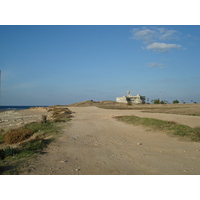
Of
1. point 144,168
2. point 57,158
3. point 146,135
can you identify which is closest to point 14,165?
point 57,158

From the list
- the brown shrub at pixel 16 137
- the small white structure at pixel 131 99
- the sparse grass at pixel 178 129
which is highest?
the small white structure at pixel 131 99

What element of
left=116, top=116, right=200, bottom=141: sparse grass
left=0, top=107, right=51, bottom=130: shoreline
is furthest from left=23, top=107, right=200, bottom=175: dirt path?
left=0, top=107, right=51, bottom=130: shoreline

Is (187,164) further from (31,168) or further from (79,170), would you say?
(31,168)

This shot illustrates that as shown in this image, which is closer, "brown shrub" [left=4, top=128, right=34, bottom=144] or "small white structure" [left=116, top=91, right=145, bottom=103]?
"brown shrub" [left=4, top=128, right=34, bottom=144]

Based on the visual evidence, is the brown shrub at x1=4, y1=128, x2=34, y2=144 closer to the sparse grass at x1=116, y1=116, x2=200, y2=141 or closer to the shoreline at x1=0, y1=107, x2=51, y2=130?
the shoreline at x1=0, y1=107, x2=51, y2=130

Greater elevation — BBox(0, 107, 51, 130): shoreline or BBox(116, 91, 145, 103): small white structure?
BBox(116, 91, 145, 103): small white structure

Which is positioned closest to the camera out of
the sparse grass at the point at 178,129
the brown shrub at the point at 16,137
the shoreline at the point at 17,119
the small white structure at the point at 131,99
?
the sparse grass at the point at 178,129

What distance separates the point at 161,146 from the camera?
8336 millimetres

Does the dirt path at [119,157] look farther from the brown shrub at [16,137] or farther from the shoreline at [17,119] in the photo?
the shoreline at [17,119]

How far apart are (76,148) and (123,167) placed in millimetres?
2807

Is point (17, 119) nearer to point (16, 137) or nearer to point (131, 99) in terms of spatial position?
point (16, 137)

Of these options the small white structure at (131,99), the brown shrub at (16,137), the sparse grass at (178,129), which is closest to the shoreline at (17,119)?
the brown shrub at (16,137)

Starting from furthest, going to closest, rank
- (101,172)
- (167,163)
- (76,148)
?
(76,148), (167,163), (101,172)

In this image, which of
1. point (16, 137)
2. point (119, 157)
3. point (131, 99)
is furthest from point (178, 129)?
point (131, 99)
